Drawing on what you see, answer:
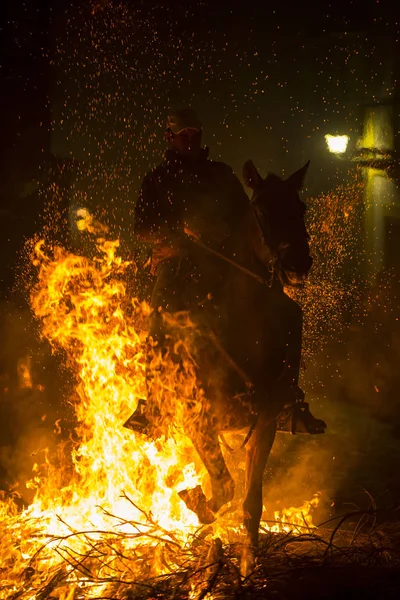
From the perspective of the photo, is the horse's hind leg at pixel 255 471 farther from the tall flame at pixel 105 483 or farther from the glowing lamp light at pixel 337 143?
the glowing lamp light at pixel 337 143

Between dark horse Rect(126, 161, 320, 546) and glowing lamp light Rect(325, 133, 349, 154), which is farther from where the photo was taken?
glowing lamp light Rect(325, 133, 349, 154)

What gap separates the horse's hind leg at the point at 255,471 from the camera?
6566 mm

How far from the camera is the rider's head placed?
702 centimetres

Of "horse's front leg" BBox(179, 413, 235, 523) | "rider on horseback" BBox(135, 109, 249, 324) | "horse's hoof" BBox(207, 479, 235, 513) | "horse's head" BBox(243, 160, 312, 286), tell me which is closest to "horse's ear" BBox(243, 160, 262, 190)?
"horse's head" BBox(243, 160, 312, 286)

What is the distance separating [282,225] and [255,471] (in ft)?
7.93

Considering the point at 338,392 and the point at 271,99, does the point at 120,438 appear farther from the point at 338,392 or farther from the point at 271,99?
the point at 271,99

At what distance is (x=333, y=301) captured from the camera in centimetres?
1983

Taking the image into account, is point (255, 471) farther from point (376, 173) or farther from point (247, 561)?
point (376, 173)

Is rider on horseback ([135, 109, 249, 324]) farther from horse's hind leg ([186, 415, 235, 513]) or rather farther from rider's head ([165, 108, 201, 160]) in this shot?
horse's hind leg ([186, 415, 235, 513])

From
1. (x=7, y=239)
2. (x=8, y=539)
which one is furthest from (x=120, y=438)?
(x=7, y=239)

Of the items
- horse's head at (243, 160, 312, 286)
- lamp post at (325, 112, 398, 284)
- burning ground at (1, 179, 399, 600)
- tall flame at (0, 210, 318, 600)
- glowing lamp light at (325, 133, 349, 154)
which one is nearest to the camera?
horse's head at (243, 160, 312, 286)

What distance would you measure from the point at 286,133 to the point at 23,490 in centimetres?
1917

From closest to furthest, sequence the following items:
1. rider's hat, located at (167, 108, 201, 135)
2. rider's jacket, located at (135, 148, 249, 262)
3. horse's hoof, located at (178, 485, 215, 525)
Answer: horse's hoof, located at (178, 485, 215, 525) → rider's jacket, located at (135, 148, 249, 262) → rider's hat, located at (167, 108, 201, 135)

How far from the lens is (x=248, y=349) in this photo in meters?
6.37
